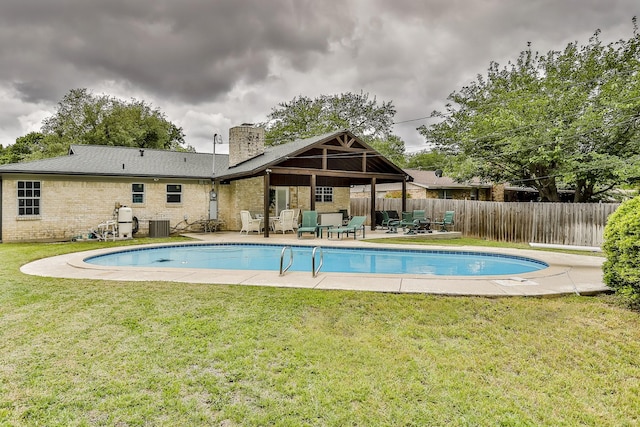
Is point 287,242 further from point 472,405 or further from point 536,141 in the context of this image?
point 536,141

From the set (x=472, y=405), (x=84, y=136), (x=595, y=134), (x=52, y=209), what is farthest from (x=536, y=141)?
(x=84, y=136)

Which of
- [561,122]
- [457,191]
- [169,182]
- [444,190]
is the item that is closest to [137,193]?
[169,182]

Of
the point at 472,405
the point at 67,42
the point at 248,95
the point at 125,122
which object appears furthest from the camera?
the point at 125,122

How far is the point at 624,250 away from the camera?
480 centimetres

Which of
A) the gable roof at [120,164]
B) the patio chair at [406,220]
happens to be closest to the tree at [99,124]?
the gable roof at [120,164]

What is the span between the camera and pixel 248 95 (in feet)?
73.7

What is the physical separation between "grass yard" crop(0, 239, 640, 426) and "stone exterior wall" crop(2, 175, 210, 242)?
31.7ft

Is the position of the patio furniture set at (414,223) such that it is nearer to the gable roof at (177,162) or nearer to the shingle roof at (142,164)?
the gable roof at (177,162)

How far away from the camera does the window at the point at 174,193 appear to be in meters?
15.5

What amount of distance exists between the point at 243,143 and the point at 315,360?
50.2 feet

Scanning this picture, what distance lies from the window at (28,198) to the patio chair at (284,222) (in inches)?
352

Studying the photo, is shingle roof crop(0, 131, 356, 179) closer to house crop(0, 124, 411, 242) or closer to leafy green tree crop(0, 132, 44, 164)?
house crop(0, 124, 411, 242)

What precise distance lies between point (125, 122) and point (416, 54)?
25300 millimetres

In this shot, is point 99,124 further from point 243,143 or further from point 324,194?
point 324,194
